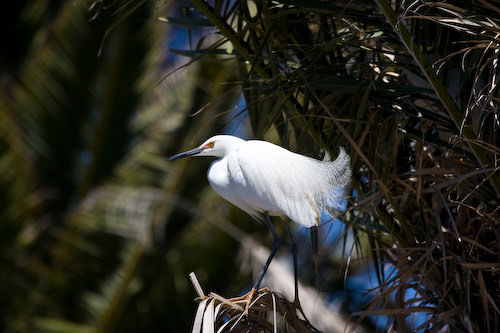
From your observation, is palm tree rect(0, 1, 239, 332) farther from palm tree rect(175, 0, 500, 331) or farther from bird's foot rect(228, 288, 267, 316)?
bird's foot rect(228, 288, 267, 316)

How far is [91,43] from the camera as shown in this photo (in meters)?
4.02

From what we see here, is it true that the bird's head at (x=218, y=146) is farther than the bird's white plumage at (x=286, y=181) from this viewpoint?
Yes

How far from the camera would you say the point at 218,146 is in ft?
4.93

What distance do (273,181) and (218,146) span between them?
0.58 feet

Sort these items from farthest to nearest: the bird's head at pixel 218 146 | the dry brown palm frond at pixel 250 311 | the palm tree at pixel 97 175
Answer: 1. the palm tree at pixel 97 175
2. the bird's head at pixel 218 146
3. the dry brown palm frond at pixel 250 311

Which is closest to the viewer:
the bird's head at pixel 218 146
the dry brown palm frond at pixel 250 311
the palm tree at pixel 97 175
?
the dry brown palm frond at pixel 250 311

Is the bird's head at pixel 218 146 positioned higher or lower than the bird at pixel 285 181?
higher

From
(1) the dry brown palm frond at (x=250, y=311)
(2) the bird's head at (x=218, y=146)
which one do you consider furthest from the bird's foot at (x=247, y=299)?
(2) the bird's head at (x=218, y=146)

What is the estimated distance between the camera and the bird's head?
149 cm

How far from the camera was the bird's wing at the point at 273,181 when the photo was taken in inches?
54.6

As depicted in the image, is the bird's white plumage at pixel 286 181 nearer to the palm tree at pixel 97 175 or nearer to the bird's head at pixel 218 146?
the bird's head at pixel 218 146

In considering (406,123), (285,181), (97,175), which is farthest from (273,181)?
(97,175)

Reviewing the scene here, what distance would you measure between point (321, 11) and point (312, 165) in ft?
1.09

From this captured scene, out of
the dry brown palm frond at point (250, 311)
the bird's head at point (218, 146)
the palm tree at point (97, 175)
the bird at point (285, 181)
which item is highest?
the bird's head at point (218, 146)
